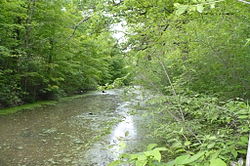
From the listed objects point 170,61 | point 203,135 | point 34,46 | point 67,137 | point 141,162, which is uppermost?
point 34,46

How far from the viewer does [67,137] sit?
18.7 ft

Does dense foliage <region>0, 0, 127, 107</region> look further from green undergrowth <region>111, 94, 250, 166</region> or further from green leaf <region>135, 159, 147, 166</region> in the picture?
green leaf <region>135, 159, 147, 166</region>

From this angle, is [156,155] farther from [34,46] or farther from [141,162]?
[34,46]

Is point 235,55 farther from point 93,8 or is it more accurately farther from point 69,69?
point 69,69

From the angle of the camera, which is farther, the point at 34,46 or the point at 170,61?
the point at 34,46

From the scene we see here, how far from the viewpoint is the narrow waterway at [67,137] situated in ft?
13.1

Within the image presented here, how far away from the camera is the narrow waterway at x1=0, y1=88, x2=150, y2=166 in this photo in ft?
13.1

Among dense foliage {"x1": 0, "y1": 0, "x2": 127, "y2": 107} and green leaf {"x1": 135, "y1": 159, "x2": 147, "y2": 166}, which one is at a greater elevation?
dense foliage {"x1": 0, "y1": 0, "x2": 127, "y2": 107}

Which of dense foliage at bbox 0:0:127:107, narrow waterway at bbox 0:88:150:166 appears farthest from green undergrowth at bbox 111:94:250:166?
dense foliage at bbox 0:0:127:107

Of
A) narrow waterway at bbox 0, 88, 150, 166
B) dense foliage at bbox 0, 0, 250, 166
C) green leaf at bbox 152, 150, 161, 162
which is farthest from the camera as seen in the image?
narrow waterway at bbox 0, 88, 150, 166

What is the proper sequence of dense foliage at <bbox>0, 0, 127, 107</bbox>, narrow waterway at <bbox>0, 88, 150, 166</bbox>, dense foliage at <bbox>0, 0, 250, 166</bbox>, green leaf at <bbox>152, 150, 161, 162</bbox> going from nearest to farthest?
green leaf at <bbox>152, 150, 161, 162</bbox> < dense foliage at <bbox>0, 0, 250, 166</bbox> < narrow waterway at <bbox>0, 88, 150, 166</bbox> < dense foliage at <bbox>0, 0, 127, 107</bbox>

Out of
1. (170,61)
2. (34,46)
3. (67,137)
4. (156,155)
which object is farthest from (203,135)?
(34,46)

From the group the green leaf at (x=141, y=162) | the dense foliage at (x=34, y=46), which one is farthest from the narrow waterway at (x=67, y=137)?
the dense foliage at (x=34, y=46)

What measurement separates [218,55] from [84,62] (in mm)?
12948
